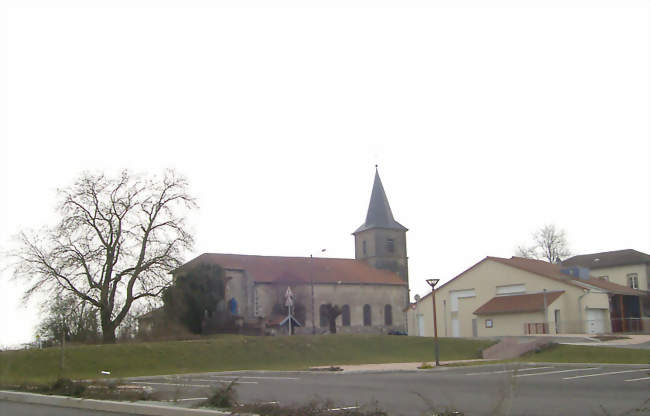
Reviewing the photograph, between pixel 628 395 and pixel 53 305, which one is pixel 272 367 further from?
pixel 628 395

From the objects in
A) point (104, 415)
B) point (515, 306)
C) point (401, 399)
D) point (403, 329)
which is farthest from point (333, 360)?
point (403, 329)

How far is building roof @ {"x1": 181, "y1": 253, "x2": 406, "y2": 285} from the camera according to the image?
224 feet

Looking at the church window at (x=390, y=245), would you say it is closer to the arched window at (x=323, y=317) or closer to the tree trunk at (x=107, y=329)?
the arched window at (x=323, y=317)

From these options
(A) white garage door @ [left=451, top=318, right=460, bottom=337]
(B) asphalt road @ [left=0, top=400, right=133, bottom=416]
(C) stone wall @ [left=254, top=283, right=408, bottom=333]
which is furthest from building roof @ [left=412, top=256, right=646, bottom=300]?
(B) asphalt road @ [left=0, top=400, right=133, bottom=416]

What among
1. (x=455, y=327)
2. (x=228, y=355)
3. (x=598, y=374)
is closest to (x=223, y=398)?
(x=598, y=374)

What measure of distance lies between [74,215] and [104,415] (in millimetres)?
35422

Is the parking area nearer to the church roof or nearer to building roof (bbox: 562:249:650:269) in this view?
building roof (bbox: 562:249:650:269)

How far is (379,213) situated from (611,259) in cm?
2699

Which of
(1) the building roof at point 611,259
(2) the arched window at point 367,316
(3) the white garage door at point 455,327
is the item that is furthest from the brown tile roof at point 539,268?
(2) the arched window at point 367,316

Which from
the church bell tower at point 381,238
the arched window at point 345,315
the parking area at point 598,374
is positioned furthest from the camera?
the church bell tower at point 381,238

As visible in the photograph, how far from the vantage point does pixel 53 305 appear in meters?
41.4

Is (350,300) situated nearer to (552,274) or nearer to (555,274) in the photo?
(555,274)

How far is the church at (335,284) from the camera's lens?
66.6m

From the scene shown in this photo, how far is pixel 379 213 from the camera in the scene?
8181 cm
